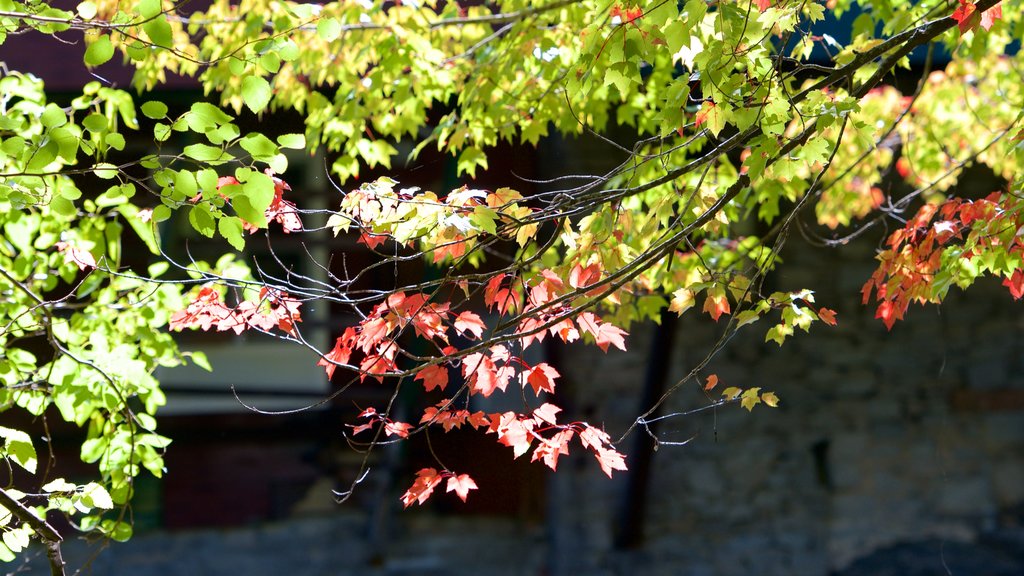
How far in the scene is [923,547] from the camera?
5773mm

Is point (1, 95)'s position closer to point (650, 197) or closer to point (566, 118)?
point (566, 118)

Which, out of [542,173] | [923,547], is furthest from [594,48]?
[923,547]

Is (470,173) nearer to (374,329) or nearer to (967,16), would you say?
(374,329)

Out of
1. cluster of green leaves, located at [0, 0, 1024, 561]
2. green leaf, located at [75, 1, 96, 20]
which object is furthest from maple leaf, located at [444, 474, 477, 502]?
green leaf, located at [75, 1, 96, 20]

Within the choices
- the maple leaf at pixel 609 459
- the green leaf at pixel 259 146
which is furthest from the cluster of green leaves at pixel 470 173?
the maple leaf at pixel 609 459

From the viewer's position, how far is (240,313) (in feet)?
9.15

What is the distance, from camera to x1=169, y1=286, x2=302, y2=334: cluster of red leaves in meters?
2.62

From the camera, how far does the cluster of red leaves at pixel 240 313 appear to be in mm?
2617

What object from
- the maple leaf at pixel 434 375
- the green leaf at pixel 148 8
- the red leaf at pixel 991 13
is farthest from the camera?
the red leaf at pixel 991 13

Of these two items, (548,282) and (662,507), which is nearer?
(548,282)

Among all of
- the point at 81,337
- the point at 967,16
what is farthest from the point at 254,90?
the point at 967,16

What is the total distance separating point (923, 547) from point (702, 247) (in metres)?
3.00

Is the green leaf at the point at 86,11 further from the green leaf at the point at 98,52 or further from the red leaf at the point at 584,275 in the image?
the red leaf at the point at 584,275

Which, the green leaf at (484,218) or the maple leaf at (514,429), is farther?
the maple leaf at (514,429)
